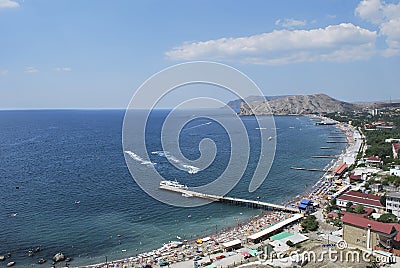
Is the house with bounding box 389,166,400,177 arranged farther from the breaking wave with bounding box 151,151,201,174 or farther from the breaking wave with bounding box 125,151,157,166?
the breaking wave with bounding box 125,151,157,166

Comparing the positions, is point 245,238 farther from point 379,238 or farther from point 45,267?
point 45,267

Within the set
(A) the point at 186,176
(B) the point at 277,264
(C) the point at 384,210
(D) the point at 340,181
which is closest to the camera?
(B) the point at 277,264

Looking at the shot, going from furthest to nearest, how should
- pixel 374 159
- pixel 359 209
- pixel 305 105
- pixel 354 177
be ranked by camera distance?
pixel 305 105
pixel 374 159
pixel 354 177
pixel 359 209

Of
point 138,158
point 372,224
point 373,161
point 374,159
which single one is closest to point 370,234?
point 372,224

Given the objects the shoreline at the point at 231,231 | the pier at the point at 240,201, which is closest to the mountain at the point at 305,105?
the shoreline at the point at 231,231

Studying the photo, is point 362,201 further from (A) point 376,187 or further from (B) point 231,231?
(B) point 231,231

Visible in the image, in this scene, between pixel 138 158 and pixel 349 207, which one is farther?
pixel 138 158

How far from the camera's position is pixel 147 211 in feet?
72.0

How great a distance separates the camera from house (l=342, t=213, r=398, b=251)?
13.4 meters

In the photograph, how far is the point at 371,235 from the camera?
13633 millimetres

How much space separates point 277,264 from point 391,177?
56.6 ft

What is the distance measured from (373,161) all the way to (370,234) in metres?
20.8

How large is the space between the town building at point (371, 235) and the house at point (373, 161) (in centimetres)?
1955

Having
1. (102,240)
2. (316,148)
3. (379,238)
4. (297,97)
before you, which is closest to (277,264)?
(379,238)
